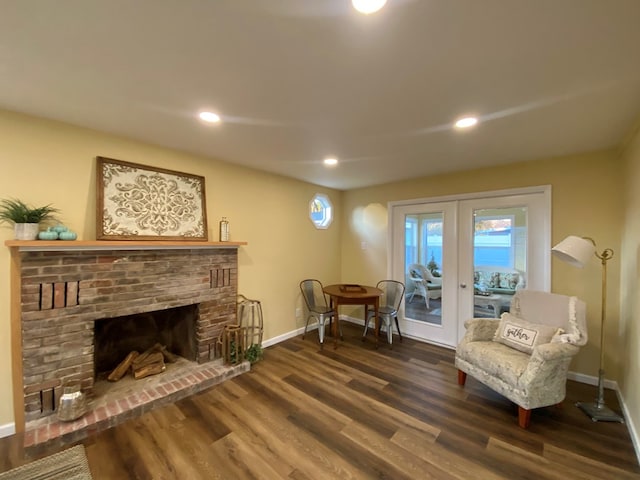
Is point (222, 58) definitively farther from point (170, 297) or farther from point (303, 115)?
point (170, 297)

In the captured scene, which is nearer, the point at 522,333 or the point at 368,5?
the point at 368,5

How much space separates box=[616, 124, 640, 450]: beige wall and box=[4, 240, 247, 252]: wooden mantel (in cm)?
367

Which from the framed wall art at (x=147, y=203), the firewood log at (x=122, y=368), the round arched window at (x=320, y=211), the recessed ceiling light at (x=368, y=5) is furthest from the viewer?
the round arched window at (x=320, y=211)

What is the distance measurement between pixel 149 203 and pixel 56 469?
6.51 ft

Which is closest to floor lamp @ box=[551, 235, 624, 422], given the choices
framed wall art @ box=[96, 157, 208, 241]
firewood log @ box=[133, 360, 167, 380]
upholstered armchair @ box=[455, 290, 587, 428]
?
upholstered armchair @ box=[455, 290, 587, 428]

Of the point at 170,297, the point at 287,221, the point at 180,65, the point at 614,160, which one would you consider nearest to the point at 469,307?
the point at 614,160

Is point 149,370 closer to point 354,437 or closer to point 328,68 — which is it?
point 354,437

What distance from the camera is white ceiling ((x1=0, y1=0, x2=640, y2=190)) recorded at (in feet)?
3.65

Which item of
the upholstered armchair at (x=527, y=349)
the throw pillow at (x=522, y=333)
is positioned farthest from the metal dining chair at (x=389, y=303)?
the throw pillow at (x=522, y=333)

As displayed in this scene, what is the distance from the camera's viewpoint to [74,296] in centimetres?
212

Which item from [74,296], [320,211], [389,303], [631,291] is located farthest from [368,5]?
[389,303]

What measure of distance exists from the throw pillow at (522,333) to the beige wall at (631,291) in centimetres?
47

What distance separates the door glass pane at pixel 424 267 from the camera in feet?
12.3

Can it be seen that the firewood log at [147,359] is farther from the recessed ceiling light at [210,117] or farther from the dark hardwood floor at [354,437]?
the recessed ceiling light at [210,117]
